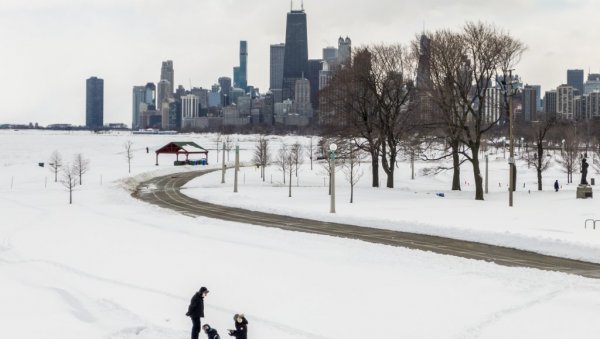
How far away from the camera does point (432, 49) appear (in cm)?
4681

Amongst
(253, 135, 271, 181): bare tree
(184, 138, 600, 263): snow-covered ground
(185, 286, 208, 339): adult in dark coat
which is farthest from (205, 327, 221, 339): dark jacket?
(253, 135, 271, 181): bare tree

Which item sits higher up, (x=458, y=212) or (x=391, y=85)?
(x=391, y=85)

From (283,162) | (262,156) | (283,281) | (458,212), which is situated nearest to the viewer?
(283,281)

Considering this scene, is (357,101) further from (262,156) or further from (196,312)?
(196,312)

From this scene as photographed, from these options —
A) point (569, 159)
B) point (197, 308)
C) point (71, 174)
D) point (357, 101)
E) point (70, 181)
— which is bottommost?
point (197, 308)

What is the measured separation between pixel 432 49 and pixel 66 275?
115ft

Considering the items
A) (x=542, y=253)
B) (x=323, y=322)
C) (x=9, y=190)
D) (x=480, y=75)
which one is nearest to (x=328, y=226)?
(x=542, y=253)

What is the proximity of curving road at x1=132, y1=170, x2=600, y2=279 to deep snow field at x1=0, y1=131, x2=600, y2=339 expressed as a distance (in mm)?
1310

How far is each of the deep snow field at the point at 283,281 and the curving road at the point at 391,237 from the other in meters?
1.31

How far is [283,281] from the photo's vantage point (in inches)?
780

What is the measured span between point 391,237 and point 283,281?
10.3 m

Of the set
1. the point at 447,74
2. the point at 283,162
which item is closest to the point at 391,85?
the point at 447,74

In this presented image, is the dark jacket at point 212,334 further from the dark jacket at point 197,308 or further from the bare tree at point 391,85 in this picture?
the bare tree at point 391,85

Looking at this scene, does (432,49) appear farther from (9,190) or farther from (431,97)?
(9,190)
